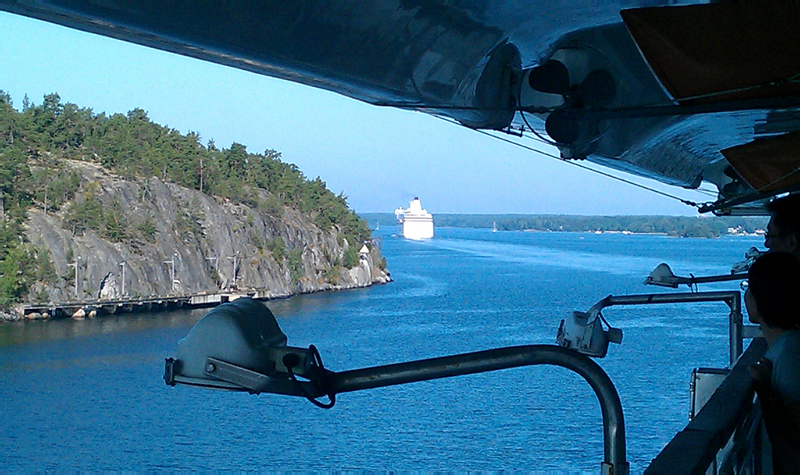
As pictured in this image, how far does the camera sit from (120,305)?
1223 inches

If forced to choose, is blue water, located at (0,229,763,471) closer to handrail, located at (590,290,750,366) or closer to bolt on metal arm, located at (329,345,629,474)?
handrail, located at (590,290,750,366)

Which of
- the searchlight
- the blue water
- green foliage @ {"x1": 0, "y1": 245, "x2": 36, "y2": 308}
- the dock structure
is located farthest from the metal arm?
green foliage @ {"x1": 0, "y1": 245, "x2": 36, "y2": 308}

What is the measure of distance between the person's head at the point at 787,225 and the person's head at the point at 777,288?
34 cm

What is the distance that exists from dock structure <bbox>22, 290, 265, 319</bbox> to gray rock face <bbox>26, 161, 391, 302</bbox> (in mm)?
406

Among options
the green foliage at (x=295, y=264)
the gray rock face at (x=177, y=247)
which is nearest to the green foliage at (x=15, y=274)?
the gray rock face at (x=177, y=247)

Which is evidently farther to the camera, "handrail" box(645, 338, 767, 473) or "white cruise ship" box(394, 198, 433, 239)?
"white cruise ship" box(394, 198, 433, 239)

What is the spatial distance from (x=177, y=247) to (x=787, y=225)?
3479 centimetres

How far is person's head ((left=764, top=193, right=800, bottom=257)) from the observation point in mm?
1577

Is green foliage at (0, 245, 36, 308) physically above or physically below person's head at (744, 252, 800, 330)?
below

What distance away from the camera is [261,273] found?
37812 millimetres

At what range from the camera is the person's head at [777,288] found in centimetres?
124

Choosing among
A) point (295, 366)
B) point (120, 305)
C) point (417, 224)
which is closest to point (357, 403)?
point (120, 305)

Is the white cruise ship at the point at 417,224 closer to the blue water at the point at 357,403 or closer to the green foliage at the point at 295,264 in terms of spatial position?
the green foliage at the point at 295,264

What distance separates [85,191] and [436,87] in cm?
3341
